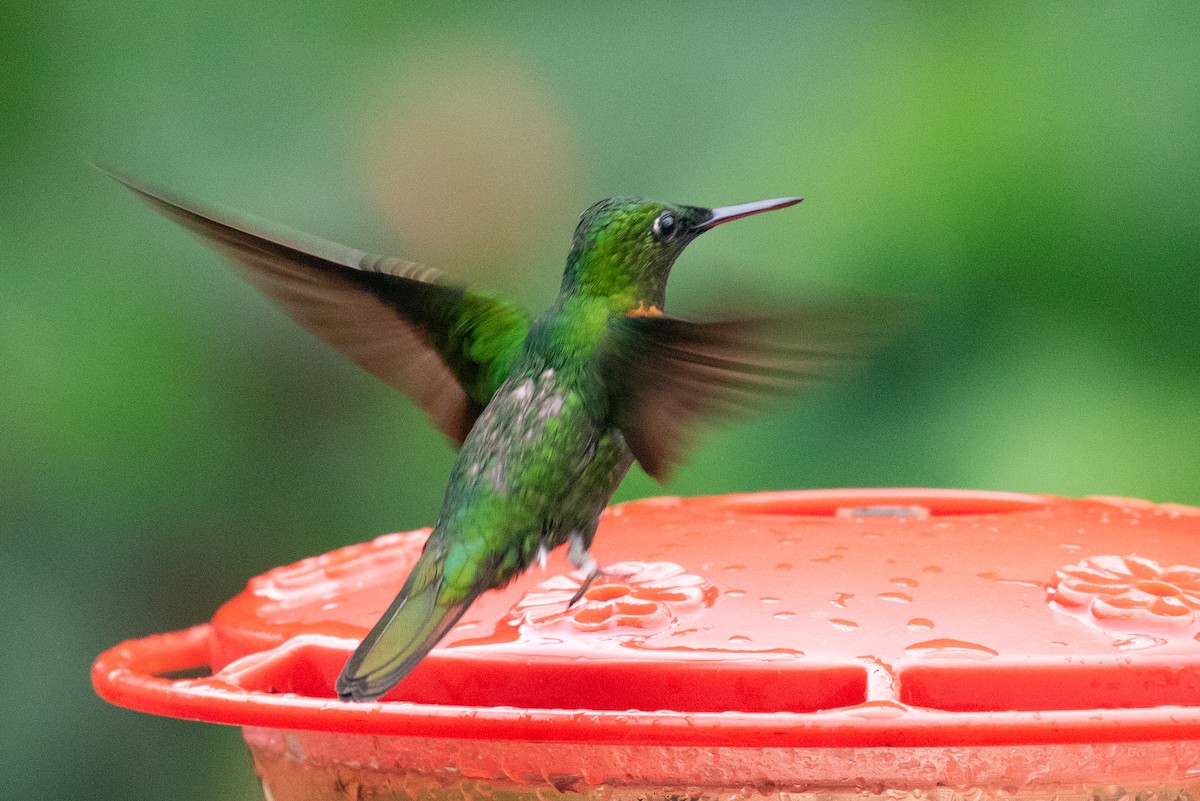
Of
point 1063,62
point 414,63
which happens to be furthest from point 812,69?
point 414,63

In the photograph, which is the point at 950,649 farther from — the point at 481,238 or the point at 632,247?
the point at 481,238

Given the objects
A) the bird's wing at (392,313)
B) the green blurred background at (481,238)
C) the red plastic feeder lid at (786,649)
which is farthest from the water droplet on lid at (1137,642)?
the green blurred background at (481,238)

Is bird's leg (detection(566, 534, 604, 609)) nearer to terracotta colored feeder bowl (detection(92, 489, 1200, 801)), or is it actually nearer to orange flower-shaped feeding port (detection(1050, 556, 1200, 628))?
terracotta colored feeder bowl (detection(92, 489, 1200, 801))

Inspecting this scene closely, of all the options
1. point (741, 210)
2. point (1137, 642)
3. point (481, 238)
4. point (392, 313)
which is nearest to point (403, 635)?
point (392, 313)

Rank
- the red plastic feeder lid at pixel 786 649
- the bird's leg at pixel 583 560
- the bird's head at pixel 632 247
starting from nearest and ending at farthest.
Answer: the red plastic feeder lid at pixel 786 649
the bird's leg at pixel 583 560
the bird's head at pixel 632 247

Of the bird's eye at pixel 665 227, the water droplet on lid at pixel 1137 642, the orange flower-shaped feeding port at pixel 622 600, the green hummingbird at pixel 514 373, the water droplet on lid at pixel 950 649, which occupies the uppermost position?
the bird's eye at pixel 665 227

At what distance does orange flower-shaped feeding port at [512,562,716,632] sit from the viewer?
1612 millimetres

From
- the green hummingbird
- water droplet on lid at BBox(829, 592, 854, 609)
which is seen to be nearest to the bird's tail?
the green hummingbird

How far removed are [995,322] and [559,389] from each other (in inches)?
57.9

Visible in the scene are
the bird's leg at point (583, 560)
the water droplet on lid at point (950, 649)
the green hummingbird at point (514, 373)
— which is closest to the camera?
the water droplet on lid at point (950, 649)

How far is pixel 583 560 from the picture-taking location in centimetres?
184

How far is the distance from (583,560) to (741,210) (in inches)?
18.8

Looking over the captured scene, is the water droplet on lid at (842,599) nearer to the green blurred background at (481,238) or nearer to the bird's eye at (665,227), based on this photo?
the bird's eye at (665,227)

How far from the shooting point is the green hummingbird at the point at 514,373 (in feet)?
5.25
